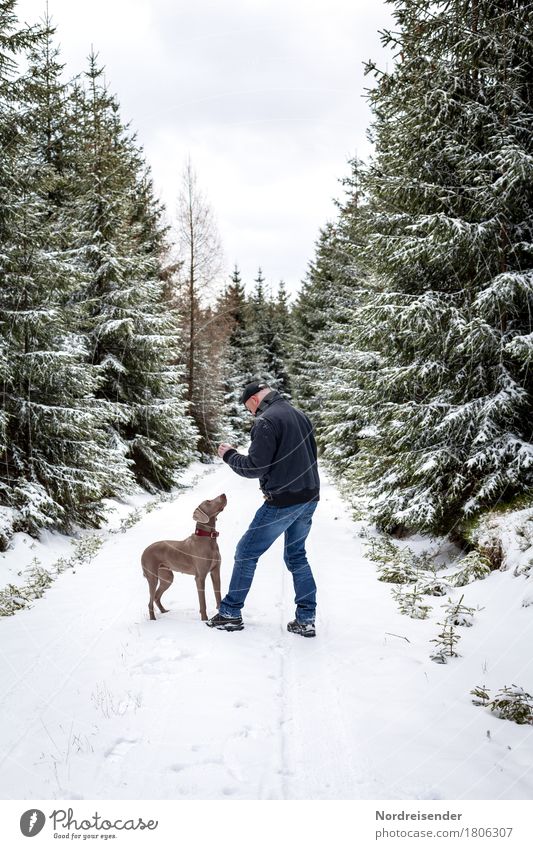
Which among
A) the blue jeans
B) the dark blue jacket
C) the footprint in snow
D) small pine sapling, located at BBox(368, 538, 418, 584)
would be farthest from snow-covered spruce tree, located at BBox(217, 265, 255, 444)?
the footprint in snow

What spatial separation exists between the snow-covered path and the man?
32 cm

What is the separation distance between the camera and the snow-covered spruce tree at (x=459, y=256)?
6094 millimetres

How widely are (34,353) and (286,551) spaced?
5939 millimetres

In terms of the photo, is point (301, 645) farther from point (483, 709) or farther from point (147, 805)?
point (147, 805)

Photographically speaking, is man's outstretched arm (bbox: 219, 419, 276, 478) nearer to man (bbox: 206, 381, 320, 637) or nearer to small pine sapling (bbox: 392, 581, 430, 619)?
man (bbox: 206, 381, 320, 637)

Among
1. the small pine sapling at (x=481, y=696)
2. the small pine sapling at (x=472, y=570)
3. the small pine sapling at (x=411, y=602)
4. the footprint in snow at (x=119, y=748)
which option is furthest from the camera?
the small pine sapling at (x=472, y=570)

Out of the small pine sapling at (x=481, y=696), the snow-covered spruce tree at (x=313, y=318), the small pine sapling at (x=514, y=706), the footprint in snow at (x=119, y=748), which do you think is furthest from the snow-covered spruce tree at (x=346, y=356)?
the footprint in snow at (x=119, y=748)

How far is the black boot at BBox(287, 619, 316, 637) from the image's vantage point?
439 centimetres

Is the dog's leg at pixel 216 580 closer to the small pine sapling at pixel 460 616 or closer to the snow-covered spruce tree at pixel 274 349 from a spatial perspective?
the small pine sapling at pixel 460 616

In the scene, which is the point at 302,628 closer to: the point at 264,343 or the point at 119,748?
the point at 119,748

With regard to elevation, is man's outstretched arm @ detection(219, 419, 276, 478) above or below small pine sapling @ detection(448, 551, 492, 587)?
above

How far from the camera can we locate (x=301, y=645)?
13.8 ft

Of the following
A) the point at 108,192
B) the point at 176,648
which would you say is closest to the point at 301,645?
the point at 176,648

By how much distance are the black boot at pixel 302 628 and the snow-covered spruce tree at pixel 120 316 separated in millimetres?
8721
